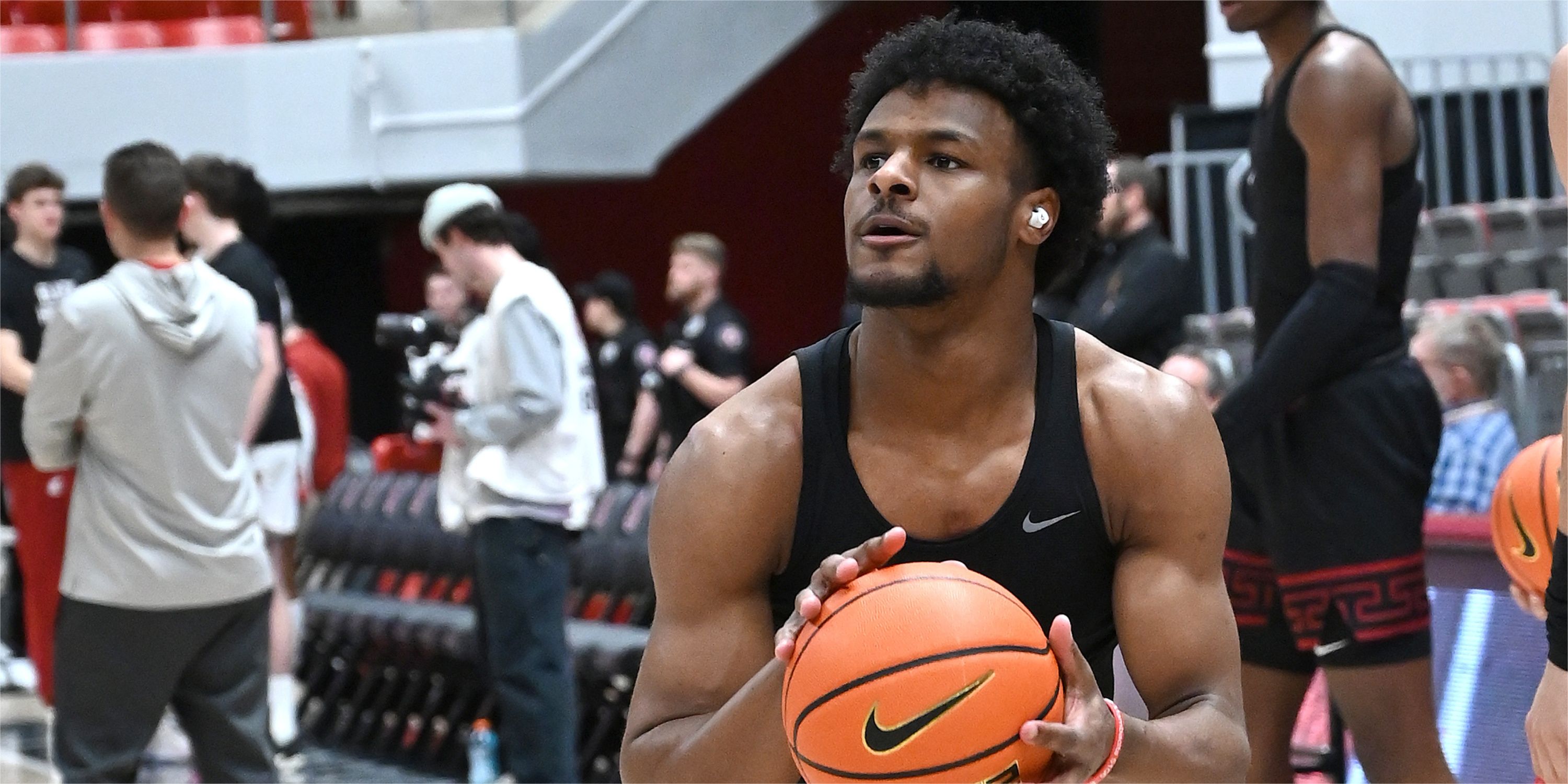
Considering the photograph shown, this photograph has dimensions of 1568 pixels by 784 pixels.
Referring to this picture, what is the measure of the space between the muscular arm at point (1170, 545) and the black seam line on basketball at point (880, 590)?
298 mm

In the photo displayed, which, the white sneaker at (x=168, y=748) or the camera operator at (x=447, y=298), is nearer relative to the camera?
the white sneaker at (x=168, y=748)

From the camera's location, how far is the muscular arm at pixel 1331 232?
3.34 metres

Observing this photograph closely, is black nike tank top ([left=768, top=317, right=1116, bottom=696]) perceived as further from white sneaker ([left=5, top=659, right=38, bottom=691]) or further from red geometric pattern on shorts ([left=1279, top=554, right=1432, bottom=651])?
white sneaker ([left=5, top=659, right=38, bottom=691])

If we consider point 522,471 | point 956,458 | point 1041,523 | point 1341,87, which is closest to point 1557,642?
point 1041,523

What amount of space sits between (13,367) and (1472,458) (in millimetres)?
4156

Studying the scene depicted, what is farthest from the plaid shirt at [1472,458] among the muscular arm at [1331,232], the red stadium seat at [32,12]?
the red stadium seat at [32,12]

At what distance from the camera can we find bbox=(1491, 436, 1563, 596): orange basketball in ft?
10.1

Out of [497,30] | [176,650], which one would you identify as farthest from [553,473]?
[497,30]

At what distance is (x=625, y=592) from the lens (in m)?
6.76

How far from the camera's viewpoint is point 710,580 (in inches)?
91.2

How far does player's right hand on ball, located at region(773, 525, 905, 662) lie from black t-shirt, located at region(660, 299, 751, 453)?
533 centimetres

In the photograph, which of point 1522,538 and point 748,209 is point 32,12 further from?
point 1522,538

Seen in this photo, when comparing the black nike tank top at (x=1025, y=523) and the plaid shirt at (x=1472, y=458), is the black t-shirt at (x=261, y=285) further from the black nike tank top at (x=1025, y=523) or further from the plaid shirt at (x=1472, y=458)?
the black nike tank top at (x=1025, y=523)

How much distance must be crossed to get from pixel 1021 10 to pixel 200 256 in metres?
7.83
